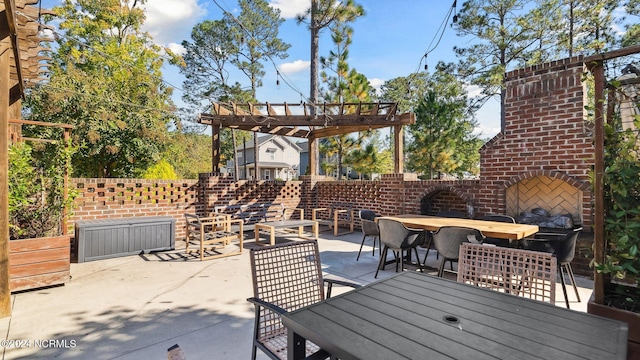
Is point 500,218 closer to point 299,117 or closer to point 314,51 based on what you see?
point 299,117

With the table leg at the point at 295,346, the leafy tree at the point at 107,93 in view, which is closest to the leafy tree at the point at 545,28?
the table leg at the point at 295,346

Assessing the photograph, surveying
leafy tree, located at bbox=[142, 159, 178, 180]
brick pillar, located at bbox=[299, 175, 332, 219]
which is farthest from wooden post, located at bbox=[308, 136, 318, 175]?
leafy tree, located at bbox=[142, 159, 178, 180]

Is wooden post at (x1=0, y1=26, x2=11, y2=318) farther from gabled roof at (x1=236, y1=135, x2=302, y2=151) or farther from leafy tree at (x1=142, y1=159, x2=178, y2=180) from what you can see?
gabled roof at (x1=236, y1=135, x2=302, y2=151)

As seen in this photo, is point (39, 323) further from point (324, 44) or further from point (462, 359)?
point (324, 44)

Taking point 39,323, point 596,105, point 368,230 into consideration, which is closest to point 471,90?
point 368,230

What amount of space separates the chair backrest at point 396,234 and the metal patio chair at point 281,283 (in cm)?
211

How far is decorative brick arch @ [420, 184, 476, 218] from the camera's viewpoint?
555 centimetres

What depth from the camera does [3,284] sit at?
2900mm

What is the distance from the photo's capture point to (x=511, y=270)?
2020mm

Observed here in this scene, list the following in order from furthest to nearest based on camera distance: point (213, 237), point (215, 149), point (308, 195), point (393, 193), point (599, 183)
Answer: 1. point (308, 195)
2. point (215, 149)
3. point (393, 193)
4. point (213, 237)
5. point (599, 183)

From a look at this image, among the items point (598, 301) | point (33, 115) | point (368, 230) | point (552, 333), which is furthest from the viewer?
point (33, 115)

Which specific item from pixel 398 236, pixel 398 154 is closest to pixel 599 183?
pixel 398 236

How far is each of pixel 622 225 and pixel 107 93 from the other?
13.7 m

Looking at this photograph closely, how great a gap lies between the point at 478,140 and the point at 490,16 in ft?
19.0
